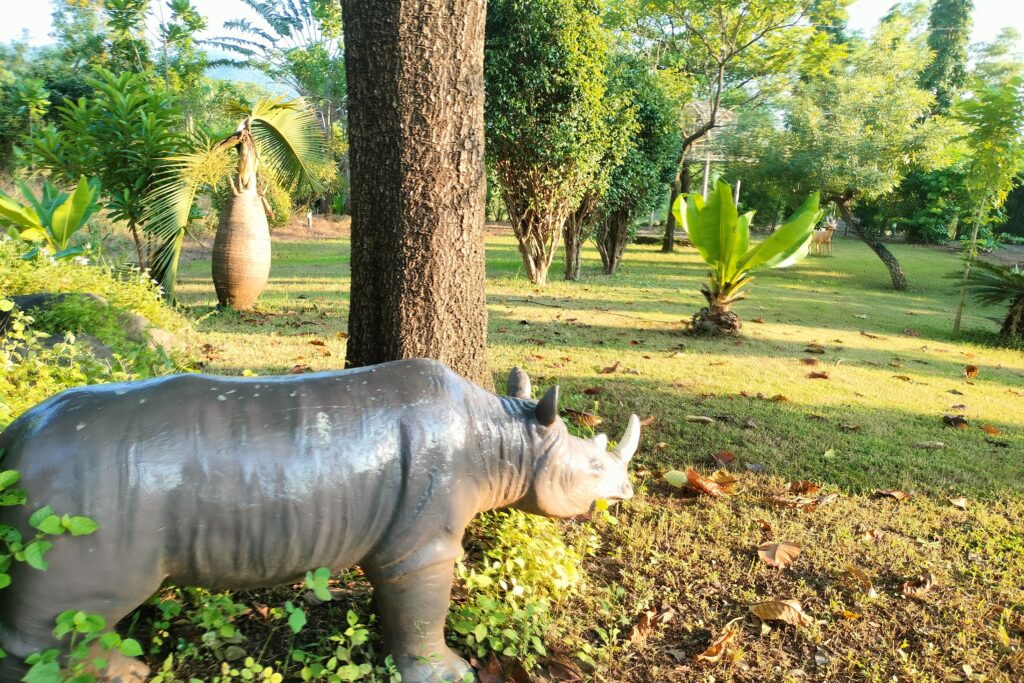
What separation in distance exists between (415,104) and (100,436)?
6.36ft

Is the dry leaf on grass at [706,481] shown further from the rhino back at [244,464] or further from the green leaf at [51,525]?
the green leaf at [51,525]

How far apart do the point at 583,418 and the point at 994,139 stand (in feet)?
28.0

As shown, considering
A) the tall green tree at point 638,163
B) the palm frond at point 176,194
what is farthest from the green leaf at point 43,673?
the tall green tree at point 638,163

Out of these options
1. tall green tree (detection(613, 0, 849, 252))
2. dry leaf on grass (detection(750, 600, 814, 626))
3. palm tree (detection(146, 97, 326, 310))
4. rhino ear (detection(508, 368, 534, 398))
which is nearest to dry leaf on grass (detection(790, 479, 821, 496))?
dry leaf on grass (detection(750, 600, 814, 626))

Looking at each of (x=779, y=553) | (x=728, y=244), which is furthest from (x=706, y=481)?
(x=728, y=244)

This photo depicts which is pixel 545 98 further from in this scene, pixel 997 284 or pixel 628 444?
pixel 628 444

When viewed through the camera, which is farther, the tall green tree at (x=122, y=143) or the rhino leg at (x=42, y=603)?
the tall green tree at (x=122, y=143)

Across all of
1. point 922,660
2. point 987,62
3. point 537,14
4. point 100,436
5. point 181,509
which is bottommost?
point 922,660

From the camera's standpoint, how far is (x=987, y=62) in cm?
3309

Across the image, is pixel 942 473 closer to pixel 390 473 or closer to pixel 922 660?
pixel 922 660

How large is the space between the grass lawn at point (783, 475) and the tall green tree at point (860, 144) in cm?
693

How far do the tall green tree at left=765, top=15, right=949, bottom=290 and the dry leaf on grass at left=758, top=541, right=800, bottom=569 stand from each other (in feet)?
45.9

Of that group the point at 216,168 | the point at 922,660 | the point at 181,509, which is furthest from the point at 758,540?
the point at 216,168

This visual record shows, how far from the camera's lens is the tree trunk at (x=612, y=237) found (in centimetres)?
1373
